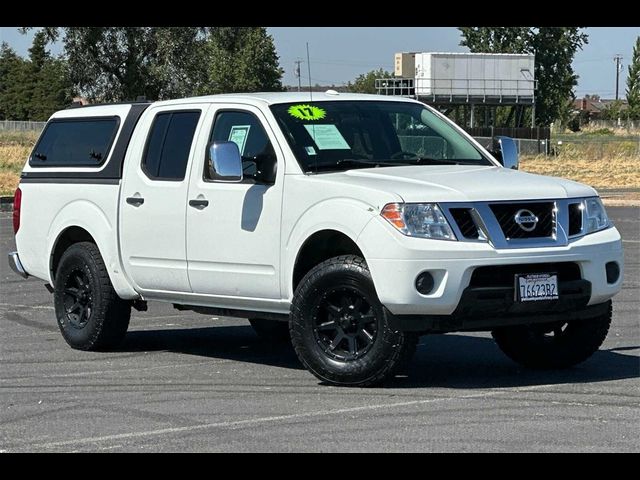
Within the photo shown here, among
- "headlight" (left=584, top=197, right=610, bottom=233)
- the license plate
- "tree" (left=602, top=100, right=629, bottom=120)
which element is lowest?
"tree" (left=602, top=100, right=629, bottom=120)

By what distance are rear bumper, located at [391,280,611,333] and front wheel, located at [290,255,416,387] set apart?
0.51 ft

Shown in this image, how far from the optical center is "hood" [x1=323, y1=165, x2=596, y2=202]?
8445 millimetres

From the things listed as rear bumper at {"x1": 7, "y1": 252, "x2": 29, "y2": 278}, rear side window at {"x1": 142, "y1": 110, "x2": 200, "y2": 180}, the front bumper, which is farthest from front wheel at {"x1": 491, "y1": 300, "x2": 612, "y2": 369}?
rear bumper at {"x1": 7, "y1": 252, "x2": 29, "y2": 278}

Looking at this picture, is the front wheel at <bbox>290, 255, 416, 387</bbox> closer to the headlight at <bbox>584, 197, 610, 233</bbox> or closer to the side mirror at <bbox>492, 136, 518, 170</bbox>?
the headlight at <bbox>584, 197, 610, 233</bbox>

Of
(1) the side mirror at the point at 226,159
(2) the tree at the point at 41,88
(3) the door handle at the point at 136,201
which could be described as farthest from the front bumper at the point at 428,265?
(2) the tree at the point at 41,88

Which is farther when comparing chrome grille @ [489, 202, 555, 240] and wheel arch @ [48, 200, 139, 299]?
wheel arch @ [48, 200, 139, 299]

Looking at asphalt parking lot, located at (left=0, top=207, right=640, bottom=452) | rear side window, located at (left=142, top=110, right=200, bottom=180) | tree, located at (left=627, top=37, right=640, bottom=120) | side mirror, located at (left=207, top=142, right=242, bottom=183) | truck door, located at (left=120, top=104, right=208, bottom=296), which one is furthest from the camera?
tree, located at (left=627, top=37, right=640, bottom=120)

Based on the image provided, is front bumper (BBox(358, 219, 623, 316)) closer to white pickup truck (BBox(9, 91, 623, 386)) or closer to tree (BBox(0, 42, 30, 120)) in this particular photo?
white pickup truck (BBox(9, 91, 623, 386))

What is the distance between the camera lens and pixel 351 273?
857 centimetres

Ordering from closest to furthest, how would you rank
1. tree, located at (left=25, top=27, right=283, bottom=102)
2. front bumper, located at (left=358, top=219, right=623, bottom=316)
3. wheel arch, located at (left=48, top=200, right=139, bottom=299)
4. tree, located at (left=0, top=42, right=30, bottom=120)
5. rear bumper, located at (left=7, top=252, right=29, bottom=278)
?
front bumper, located at (left=358, top=219, right=623, bottom=316) < wheel arch, located at (left=48, top=200, right=139, bottom=299) < rear bumper, located at (left=7, top=252, right=29, bottom=278) < tree, located at (left=25, top=27, right=283, bottom=102) < tree, located at (left=0, top=42, right=30, bottom=120)

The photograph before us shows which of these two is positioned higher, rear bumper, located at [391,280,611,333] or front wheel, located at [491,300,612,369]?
rear bumper, located at [391,280,611,333]

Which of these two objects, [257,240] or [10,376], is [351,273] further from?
[10,376]

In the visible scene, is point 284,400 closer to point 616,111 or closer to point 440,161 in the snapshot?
point 440,161

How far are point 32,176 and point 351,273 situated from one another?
13.1ft
